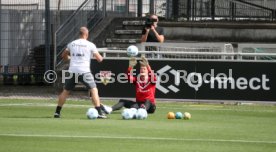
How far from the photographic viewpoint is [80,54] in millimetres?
19906

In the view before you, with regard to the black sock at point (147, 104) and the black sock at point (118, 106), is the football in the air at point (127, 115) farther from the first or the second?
the black sock at point (118, 106)

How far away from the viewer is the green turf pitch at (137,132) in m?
14.4

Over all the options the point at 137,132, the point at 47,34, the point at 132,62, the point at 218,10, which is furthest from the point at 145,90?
the point at 218,10

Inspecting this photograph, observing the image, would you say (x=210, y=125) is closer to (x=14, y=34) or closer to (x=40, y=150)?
(x=40, y=150)

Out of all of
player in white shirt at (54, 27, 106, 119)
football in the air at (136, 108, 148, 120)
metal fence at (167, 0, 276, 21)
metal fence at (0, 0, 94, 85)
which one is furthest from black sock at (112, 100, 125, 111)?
metal fence at (167, 0, 276, 21)

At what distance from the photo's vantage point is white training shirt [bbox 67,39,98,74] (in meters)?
19.9

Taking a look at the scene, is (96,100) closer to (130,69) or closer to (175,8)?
(130,69)

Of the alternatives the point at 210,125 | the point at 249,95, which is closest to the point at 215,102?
the point at 249,95

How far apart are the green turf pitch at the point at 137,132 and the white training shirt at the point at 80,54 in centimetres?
107

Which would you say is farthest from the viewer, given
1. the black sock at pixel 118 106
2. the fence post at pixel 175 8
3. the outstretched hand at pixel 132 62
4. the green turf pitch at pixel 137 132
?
the fence post at pixel 175 8

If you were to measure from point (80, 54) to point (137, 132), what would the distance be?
3785 mm

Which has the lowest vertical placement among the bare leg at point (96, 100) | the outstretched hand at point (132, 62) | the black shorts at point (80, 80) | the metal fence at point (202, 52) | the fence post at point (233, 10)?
the bare leg at point (96, 100)

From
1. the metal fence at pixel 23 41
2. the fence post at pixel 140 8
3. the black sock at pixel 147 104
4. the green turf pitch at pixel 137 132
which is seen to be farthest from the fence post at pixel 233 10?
the black sock at pixel 147 104

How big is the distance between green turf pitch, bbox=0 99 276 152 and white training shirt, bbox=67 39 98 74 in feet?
3.51
